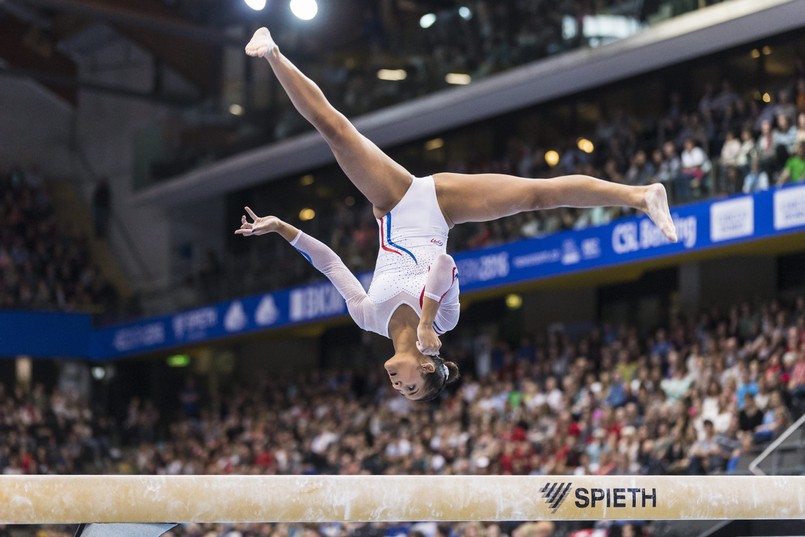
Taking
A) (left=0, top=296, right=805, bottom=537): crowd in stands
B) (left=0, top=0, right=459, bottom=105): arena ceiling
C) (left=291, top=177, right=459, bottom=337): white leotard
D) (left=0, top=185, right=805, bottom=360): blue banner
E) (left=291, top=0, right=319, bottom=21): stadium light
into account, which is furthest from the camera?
(left=0, top=0, right=459, bottom=105): arena ceiling

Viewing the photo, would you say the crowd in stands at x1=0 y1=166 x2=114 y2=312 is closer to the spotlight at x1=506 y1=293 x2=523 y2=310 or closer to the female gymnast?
the spotlight at x1=506 y1=293 x2=523 y2=310

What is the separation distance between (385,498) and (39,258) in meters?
22.2

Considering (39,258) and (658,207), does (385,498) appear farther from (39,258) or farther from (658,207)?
(39,258)

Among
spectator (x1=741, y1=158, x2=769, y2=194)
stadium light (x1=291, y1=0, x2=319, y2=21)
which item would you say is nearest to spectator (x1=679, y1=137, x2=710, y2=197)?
spectator (x1=741, y1=158, x2=769, y2=194)

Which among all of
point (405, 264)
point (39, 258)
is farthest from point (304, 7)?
point (39, 258)

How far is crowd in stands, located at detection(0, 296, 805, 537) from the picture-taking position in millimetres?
13508

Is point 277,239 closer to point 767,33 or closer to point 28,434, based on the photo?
point 28,434

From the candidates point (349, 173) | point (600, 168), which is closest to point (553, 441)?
point (600, 168)

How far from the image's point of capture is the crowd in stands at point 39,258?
1014 inches

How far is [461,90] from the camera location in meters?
20.9

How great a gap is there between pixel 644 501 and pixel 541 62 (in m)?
14.2

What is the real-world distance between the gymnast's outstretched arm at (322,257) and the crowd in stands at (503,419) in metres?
6.02

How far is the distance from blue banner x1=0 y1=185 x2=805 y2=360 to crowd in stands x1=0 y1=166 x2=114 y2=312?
46cm

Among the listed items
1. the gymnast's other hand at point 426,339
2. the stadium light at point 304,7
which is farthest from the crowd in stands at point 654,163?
the gymnast's other hand at point 426,339
